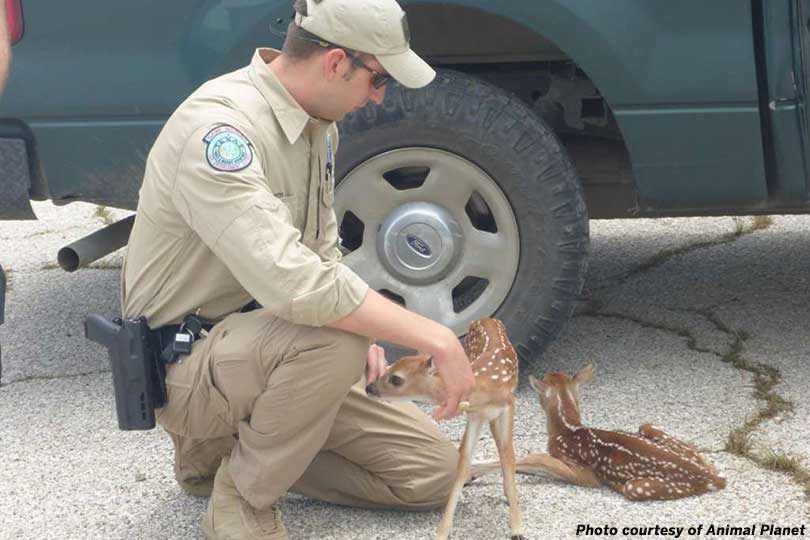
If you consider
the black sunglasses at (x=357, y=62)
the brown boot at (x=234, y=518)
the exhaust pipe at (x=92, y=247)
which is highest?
the black sunglasses at (x=357, y=62)

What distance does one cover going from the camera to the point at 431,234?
4.02 m

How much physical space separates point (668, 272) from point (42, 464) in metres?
2.81

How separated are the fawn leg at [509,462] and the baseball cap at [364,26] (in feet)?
2.83

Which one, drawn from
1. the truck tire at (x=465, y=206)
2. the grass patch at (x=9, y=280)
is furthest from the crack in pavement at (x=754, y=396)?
the grass patch at (x=9, y=280)

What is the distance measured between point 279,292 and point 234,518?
66 cm

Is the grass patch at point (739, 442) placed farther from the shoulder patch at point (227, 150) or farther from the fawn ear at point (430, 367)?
the shoulder patch at point (227, 150)

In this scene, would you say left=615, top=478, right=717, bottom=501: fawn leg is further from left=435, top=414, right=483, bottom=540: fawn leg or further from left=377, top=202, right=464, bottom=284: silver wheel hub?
left=377, top=202, right=464, bottom=284: silver wheel hub

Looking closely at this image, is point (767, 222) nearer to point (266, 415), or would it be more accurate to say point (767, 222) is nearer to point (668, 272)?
point (668, 272)

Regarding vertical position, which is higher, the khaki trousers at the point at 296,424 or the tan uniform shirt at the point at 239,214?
the tan uniform shirt at the point at 239,214

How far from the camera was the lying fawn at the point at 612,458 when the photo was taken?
10.8 ft

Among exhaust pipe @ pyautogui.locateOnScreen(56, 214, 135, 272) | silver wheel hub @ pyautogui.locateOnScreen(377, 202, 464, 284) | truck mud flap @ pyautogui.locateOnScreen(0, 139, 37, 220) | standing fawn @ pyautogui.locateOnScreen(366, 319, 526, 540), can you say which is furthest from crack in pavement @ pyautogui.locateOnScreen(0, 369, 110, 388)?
standing fawn @ pyautogui.locateOnScreen(366, 319, 526, 540)

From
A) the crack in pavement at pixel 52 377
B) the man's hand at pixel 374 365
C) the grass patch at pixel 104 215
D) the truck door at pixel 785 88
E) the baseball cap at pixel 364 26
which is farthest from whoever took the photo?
the grass patch at pixel 104 215

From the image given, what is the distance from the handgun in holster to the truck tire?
44.9 inches

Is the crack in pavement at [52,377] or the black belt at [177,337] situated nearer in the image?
the black belt at [177,337]
